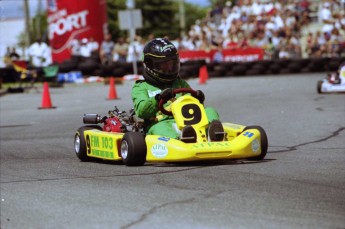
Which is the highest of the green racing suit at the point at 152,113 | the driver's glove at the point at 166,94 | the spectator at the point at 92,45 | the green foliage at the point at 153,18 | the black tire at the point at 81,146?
the driver's glove at the point at 166,94

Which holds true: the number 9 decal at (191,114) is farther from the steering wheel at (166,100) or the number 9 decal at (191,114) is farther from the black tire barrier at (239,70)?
the black tire barrier at (239,70)

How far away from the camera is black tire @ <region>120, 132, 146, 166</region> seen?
8094 millimetres

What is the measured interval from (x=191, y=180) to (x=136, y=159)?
120cm

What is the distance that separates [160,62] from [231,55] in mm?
22268

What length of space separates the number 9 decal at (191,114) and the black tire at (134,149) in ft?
1.57

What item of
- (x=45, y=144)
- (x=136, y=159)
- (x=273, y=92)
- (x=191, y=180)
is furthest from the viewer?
(x=273, y=92)

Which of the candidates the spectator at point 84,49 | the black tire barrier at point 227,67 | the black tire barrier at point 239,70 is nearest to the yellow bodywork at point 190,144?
the black tire barrier at point 227,67

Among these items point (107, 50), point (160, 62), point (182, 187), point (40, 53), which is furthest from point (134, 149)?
point (40, 53)

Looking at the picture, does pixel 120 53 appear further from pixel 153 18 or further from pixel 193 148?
pixel 153 18

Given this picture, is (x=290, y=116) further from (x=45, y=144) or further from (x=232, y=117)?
(x=45, y=144)

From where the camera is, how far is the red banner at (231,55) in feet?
101

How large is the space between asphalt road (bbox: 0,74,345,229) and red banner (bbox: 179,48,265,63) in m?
17.5

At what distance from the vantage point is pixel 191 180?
705cm

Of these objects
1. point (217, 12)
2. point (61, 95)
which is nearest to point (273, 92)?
point (61, 95)
